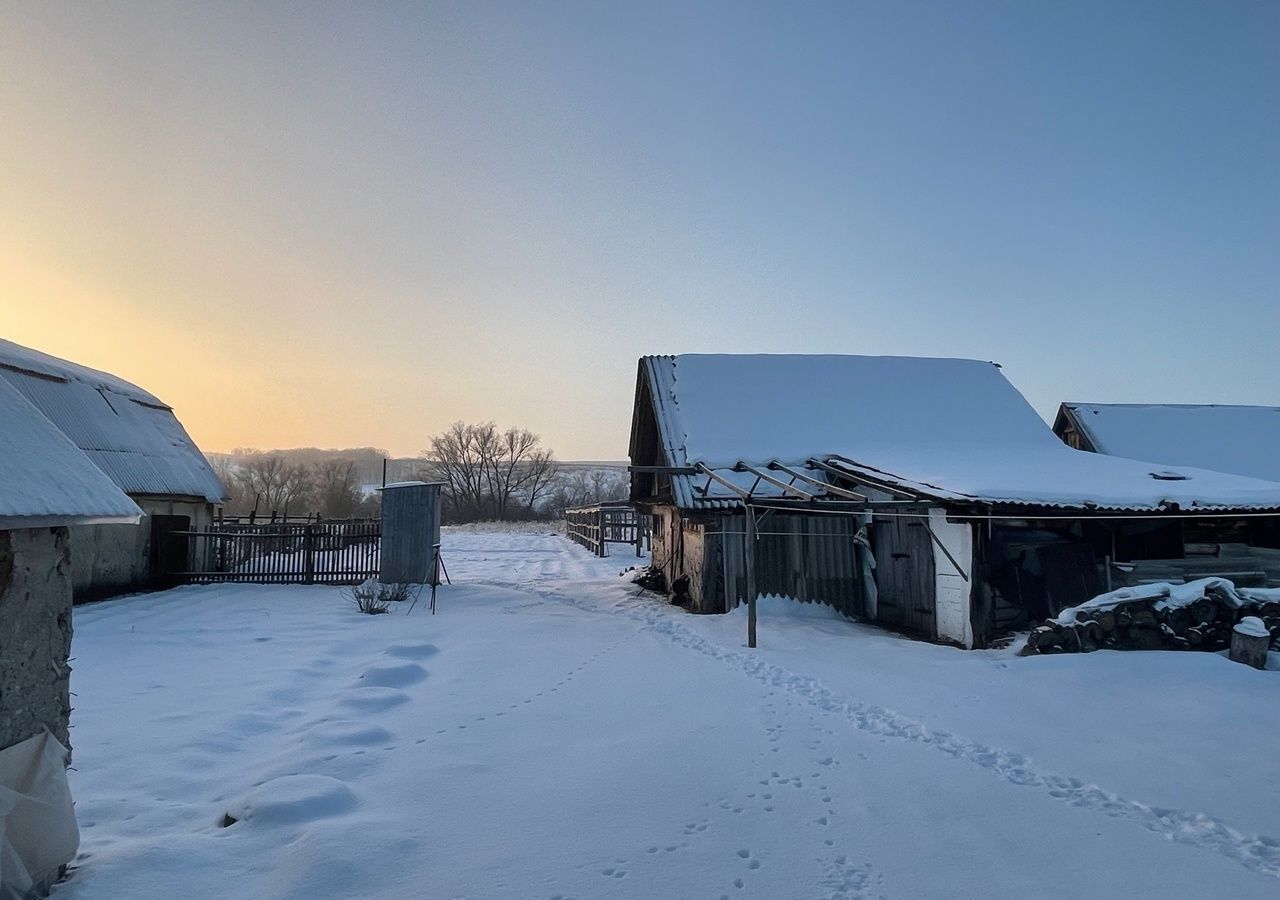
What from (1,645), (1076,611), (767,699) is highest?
(1,645)

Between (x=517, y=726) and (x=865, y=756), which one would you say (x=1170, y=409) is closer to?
(x=865, y=756)

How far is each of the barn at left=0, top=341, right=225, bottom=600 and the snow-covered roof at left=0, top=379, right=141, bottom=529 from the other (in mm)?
12333

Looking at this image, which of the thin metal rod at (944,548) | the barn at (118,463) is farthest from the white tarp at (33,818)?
the barn at (118,463)

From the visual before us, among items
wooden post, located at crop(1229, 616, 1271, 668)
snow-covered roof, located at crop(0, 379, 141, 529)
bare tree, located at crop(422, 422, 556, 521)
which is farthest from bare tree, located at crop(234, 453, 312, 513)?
wooden post, located at crop(1229, 616, 1271, 668)

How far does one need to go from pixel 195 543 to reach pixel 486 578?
7.50 meters

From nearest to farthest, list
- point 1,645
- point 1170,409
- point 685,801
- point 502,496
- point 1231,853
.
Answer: point 1,645, point 1231,853, point 685,801, point 1170,409, point 502,496

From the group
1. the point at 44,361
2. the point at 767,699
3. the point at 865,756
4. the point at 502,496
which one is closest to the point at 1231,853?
the point at 865,756

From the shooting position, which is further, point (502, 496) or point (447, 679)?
point (502, 496)

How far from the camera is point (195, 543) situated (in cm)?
1839

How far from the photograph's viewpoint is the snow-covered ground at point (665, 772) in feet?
13.8

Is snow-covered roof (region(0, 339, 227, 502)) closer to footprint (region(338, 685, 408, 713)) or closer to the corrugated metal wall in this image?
footprint (region(338, 685, 408, 713))

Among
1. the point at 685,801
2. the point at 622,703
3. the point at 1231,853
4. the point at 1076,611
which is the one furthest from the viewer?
the point at 1076,611

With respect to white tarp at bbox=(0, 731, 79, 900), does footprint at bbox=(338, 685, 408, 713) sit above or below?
below

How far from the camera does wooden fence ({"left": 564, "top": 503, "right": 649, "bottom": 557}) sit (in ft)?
93.5
